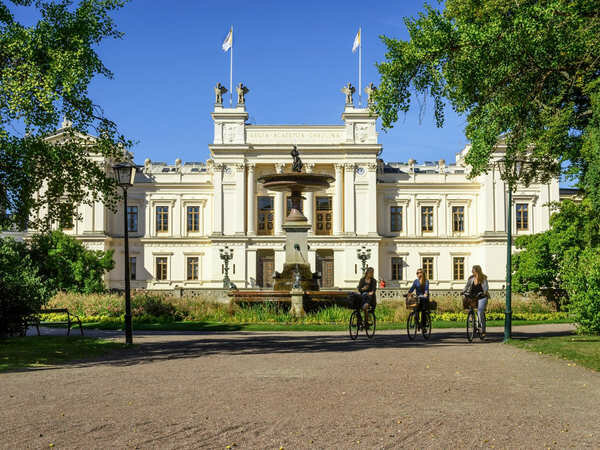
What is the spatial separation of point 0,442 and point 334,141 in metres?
49.5

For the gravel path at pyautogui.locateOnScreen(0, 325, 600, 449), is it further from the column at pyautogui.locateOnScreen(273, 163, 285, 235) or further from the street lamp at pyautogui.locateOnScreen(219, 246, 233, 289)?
the column at pyautogui.locateOnScreen(273, 163, 285, 235)

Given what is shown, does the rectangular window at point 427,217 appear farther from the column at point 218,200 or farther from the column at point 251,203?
the column at point 218,200

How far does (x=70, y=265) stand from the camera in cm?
3959

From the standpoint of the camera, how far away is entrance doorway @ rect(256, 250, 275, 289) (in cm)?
5428

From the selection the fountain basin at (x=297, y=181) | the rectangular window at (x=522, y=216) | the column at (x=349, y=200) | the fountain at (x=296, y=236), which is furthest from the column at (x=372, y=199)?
the fountain basin at (x=297, y=181)

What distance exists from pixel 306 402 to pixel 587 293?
10.3 metres

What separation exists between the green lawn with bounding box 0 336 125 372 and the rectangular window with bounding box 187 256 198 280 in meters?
38.1

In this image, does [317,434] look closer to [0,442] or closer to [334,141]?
[0,442]

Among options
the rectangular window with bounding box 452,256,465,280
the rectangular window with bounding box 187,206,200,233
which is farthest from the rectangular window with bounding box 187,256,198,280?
the rectangular window with bounding box 452,256,465,280

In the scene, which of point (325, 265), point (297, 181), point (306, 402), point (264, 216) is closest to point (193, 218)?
point (264, 216)

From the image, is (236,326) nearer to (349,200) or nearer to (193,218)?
(349,200)

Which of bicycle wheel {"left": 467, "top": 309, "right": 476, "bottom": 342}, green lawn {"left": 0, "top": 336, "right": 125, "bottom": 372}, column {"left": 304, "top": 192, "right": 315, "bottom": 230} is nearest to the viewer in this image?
green lawn {"left": 0, "top": 336, "right": 125, "bottom": 372}

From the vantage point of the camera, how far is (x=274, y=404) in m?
7.95

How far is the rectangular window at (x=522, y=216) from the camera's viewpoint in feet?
177
